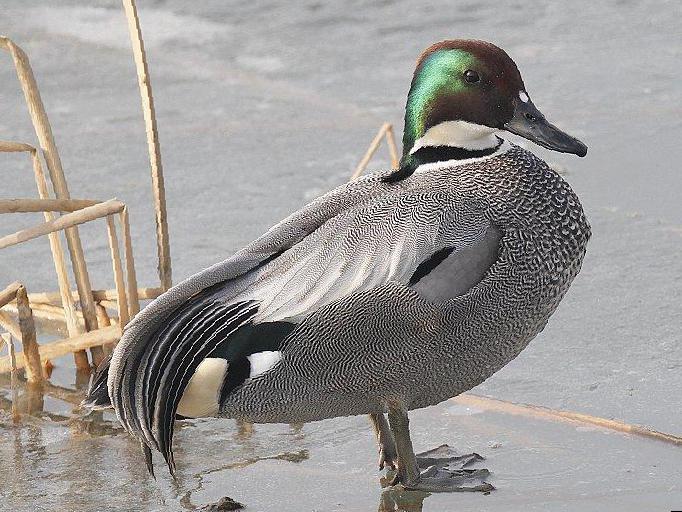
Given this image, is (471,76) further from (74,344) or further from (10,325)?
(10,325)

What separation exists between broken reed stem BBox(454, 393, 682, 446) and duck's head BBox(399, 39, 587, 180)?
2.34 feet

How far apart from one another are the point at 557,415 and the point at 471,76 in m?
0.95

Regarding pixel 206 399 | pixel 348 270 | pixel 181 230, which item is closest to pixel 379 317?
pixel 348 270

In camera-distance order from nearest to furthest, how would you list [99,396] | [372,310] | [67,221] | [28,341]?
[372,310] < [99,396] < [67,221] < [28,341]

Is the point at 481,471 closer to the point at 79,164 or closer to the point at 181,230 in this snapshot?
the point at 181,230

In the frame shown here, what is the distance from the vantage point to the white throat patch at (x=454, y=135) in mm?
3756

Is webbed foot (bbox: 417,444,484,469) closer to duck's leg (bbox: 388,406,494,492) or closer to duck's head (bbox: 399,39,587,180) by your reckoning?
duck's leg (bbox: 388,406,494,492)

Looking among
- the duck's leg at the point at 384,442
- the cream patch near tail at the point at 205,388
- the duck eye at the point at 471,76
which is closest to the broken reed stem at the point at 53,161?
the cream patch near tail at the point at 205,388

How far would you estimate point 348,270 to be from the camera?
11.1ft

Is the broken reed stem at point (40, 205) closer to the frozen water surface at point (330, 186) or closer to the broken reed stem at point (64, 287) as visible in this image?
the broken reed stem at point (64, 287)

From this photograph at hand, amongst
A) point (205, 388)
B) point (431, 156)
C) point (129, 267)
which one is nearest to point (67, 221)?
point (129, 267)

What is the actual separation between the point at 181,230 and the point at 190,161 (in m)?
0.77

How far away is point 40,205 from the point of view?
414 cm

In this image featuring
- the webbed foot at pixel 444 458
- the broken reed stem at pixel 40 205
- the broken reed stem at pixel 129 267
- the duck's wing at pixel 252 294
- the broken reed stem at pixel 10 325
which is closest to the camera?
the duck's wing at pixel 252 294
